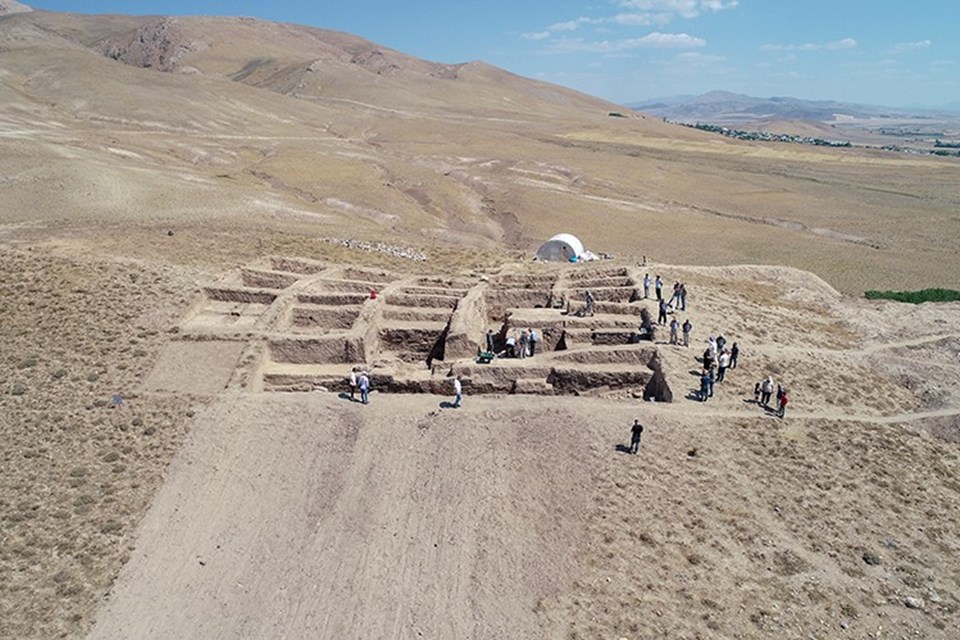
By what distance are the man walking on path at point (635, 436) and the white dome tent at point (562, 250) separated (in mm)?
20974

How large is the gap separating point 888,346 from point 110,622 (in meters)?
25.4

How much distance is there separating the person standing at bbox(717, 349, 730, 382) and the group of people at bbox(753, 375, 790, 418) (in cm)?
102

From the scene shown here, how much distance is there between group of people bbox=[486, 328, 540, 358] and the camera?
22328mm

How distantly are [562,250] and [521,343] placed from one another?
1618 centimetres

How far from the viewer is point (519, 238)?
50.7 metres

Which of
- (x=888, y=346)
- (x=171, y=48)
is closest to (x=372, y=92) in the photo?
(x=171, y=48)

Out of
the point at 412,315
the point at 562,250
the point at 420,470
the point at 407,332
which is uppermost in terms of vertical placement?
the point at 562,250

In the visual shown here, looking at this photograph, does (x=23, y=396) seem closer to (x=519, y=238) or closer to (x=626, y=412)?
(x=626, y=412)

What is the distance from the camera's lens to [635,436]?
16625 mm

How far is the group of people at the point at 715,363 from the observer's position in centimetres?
1903

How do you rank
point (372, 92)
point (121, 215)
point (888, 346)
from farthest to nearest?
point (372, 92)
point (121, 215)
point (888, 346)

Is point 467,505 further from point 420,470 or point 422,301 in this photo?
point 422,301

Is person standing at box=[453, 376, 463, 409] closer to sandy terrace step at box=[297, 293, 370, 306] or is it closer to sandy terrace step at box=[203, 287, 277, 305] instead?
sandy terrace step at box=[297, 293, 370, 306]

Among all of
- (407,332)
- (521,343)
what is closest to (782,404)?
(521,343)
